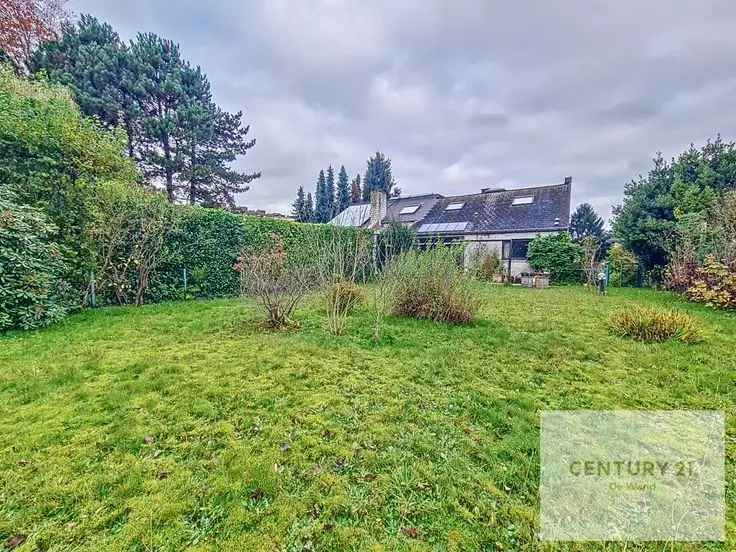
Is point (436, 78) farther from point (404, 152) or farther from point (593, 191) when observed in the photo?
point (593, 191)

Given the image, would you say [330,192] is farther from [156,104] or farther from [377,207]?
[156,104]

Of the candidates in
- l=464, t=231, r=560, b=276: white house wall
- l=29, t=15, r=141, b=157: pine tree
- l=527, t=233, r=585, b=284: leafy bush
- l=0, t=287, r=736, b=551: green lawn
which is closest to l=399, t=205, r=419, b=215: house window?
l=464, t=231, r=560, b=276: white house wall

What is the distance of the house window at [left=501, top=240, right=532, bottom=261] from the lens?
16578 millimetres

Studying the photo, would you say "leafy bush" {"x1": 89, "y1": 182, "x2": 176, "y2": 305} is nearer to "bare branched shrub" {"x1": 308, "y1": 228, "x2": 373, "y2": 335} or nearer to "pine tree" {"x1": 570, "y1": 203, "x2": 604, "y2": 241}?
"bare branched shrub" {"x1": 308, "y1": 228, "x2": 373, "y2": 335}

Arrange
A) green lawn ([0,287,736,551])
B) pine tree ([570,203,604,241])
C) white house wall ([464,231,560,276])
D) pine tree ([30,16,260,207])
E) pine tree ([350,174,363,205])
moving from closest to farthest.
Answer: green lawn ([0,287,736,551]), pine tree ([30,16,260,207]), white house wall ([464,231,560,276]), pine tree ([570,203,604,241]), pine tree ([350,174,363,205])

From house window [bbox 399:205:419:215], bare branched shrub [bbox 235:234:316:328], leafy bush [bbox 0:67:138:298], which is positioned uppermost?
house window [bbox 399:205:419:215]

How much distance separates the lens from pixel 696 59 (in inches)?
295

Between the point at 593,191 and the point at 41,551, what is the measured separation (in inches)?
1213

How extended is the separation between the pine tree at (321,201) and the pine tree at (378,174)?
19.2ft

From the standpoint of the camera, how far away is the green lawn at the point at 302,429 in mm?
1663

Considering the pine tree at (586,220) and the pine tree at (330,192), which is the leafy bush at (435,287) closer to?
the pine tree at (586,220)

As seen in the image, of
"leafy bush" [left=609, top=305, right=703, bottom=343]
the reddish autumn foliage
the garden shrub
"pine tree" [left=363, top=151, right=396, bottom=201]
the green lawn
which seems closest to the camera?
the green lawn

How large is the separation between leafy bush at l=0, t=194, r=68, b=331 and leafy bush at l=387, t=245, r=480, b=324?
22.0 ft

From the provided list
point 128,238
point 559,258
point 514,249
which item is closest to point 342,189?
point 514,249
